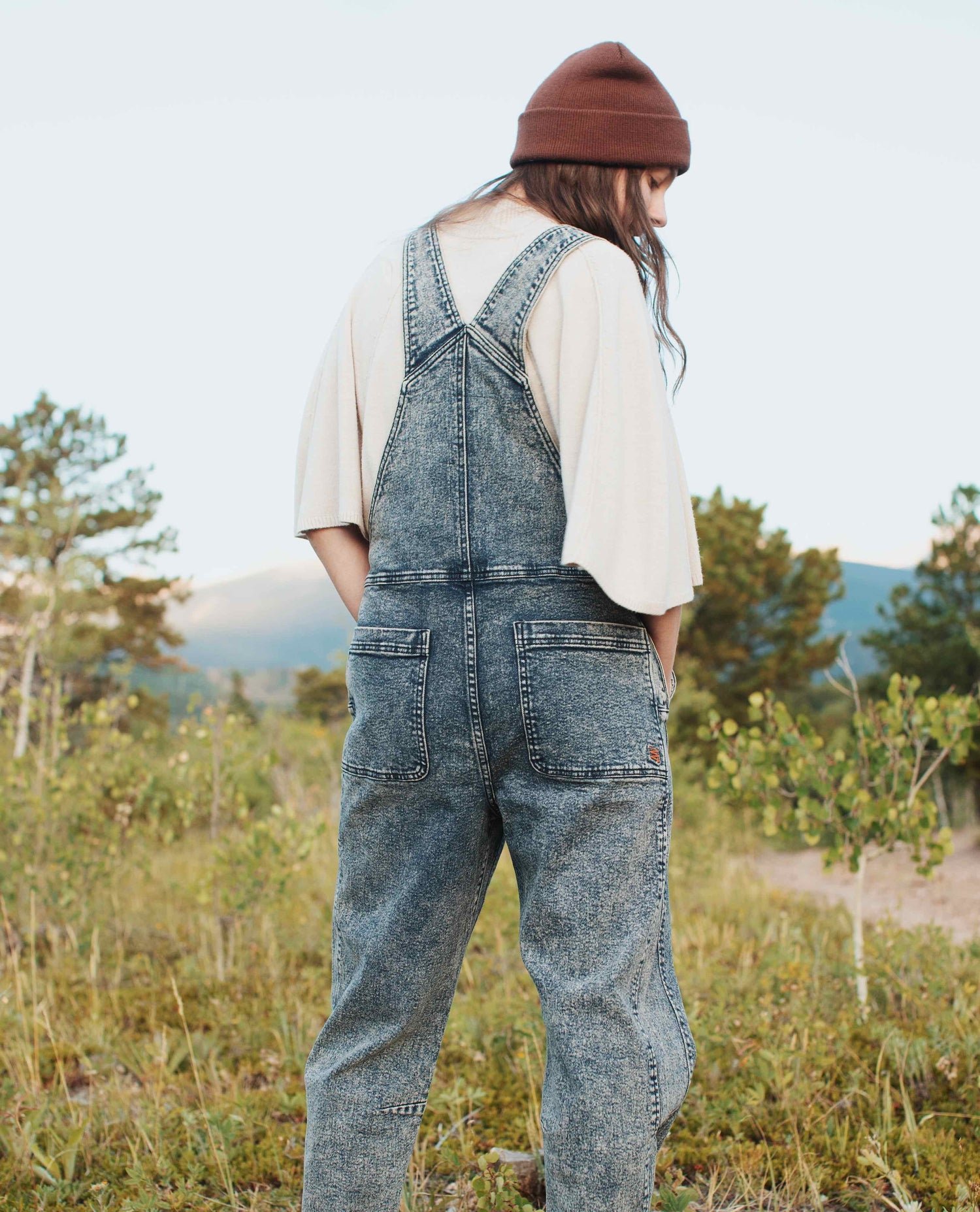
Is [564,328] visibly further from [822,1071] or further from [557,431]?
[822,1071]

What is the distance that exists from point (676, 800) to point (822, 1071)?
5737 millimetres

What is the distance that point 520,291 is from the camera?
4.18 ft

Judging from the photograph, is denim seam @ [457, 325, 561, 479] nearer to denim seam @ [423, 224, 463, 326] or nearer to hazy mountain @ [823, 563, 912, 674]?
denim seam @ [423, 224, 463, 326]

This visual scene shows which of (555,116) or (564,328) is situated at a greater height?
(555,116)

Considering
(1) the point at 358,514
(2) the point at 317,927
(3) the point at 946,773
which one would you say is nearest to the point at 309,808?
(2) the point at 317,927

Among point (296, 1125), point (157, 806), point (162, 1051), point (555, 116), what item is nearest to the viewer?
point (555, 116)

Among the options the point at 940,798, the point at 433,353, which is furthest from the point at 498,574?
the point at 940,798

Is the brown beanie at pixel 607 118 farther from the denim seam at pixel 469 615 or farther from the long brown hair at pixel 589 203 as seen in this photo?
the denim seam at pixel 469 615

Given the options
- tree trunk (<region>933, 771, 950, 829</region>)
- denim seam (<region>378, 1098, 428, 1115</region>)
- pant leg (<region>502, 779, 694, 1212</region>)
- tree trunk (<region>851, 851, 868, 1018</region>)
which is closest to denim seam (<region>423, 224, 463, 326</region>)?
pant leg (<region>502, 779, 694, 1212</region>)

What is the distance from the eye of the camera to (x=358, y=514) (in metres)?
1.45

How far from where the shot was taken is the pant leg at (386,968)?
4.38 ft

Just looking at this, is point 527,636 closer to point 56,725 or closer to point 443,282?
point 443,282

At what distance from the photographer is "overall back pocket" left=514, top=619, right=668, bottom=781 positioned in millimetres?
1213

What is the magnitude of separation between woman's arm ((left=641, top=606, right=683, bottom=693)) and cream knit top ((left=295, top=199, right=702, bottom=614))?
0.13 feet
